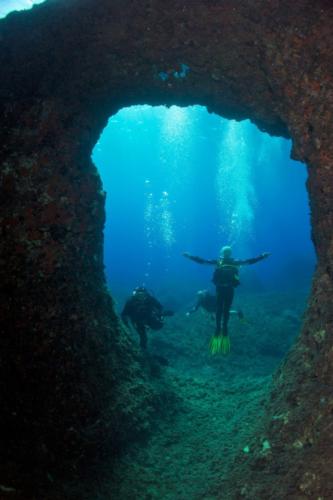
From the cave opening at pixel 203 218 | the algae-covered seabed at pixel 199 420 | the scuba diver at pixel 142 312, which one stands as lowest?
the algae-covered seabed at pixel 199 420

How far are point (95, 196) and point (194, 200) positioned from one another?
84442mm

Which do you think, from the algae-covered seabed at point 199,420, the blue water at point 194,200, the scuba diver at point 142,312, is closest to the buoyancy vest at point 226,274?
the scuba diver at point 142,312

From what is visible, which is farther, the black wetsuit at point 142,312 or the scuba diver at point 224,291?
the scuba diver at point 224,291

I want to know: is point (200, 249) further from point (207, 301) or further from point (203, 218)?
point (207, 301)

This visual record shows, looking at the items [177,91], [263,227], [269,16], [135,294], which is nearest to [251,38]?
[269,16]

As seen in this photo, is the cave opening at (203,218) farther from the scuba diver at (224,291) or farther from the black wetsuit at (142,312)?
the black wetsuit at (142,312)

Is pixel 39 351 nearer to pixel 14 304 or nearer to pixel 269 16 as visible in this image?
pixel 14 304

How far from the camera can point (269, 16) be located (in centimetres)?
372

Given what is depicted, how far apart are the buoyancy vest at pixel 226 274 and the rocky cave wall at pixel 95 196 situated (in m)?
3.61

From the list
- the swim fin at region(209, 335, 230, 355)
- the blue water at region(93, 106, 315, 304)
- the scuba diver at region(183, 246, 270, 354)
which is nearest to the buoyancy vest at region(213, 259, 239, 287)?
the scuba diver at region(183, 246, 270, 354)

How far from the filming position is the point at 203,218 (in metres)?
98.2

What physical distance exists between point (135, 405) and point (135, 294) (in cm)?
332

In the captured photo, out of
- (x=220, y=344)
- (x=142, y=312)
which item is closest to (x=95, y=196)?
(x=142, y=312)

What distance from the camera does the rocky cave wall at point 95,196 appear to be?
322 cm
